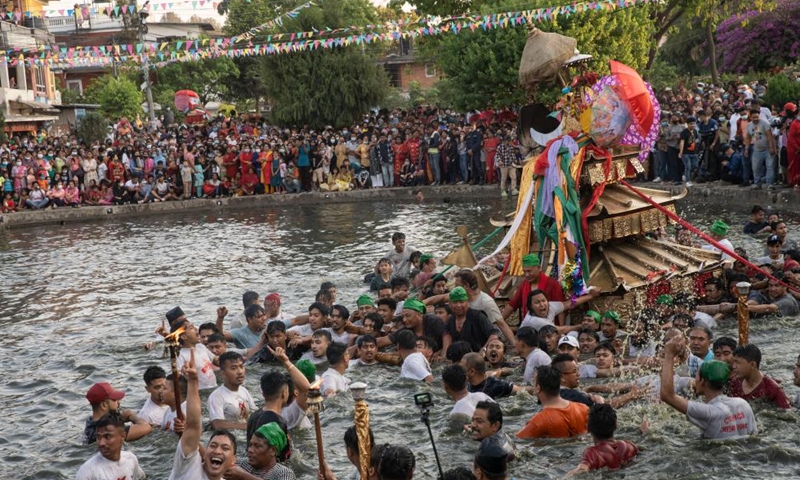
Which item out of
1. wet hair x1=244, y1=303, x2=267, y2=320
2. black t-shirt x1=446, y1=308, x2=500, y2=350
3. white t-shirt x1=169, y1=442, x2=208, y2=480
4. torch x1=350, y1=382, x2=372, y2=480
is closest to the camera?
torch x1=350, y1=382, x2=372, y2=480

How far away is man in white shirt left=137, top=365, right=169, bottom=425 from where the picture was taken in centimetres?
1020

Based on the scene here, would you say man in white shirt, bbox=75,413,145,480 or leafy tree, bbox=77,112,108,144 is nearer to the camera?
man in white shirt, bbox=75,413,145,480

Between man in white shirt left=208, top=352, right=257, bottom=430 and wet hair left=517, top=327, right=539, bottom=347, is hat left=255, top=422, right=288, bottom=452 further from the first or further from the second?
wet hair left=517, top=327, right=539, bottom=347

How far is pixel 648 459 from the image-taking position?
8906 millimetres

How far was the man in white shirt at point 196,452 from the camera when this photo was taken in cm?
728

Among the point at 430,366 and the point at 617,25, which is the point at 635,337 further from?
the point at 617,25

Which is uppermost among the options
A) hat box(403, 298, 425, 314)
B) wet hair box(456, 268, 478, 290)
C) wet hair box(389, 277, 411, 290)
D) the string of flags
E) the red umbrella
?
the string of flags

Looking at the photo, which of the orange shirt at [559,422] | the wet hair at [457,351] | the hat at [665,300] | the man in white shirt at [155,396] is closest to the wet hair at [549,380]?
the orange shirt at [559,422]

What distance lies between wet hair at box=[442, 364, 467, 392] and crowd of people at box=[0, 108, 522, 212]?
19.2 metres

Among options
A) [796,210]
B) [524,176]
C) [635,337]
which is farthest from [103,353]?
[796,210]

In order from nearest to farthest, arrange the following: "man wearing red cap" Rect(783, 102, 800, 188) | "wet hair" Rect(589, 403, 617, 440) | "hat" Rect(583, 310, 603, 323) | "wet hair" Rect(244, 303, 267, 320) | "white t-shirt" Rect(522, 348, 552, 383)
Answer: "wet hair" Rect(589, 403, 617, 440), "white t-shirt" Rect(522, 348, 552, 383), "hat" Rect(583, 310, 603, 323), "wet hair" Rect(244, 303, 267, 320), "man wearing red cap" Rect(783, 102, 800, 188)

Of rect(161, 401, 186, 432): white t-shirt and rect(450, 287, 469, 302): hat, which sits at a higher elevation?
rect(450, 287, 469, 302): hat

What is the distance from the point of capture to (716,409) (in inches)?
340

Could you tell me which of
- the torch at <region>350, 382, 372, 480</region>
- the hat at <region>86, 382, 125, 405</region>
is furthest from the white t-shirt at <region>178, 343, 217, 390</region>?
the torch at <region>350, 382, 372, 480</region>
